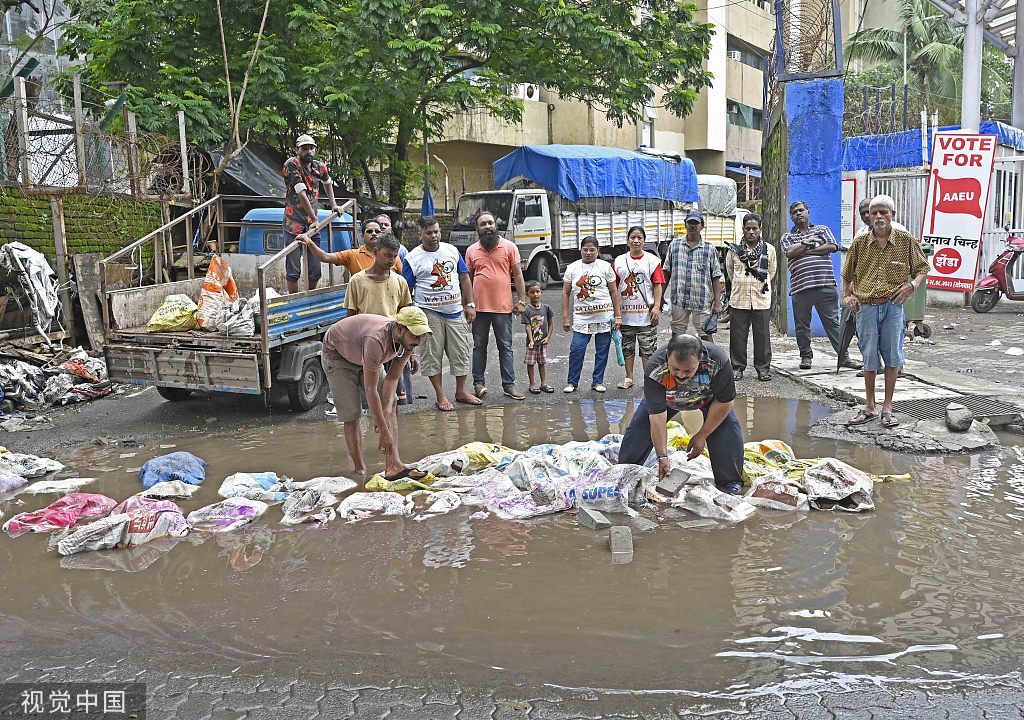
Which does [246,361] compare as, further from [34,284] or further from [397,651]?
[397,651]

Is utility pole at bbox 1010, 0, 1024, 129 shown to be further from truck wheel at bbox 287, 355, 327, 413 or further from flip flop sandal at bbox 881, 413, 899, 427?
truck wheel at bbox 287, 355, 327, 413

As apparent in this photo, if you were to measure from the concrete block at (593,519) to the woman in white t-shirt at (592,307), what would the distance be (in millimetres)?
3815

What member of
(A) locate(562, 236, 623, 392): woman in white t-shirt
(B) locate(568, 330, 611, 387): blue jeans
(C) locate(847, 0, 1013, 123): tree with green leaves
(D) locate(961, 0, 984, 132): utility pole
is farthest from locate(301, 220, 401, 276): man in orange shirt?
(C) locate(847, 0, 1013, 123): tree with green leaves

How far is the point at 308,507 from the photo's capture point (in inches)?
222

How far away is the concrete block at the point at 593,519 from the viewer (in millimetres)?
5152

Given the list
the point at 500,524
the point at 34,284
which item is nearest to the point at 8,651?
the point at 500,524

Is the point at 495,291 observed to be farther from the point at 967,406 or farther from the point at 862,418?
the point at 967,406

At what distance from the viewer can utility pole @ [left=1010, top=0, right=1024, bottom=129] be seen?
1650cm

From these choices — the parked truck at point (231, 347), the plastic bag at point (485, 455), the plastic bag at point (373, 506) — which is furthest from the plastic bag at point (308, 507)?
the parked truck at point (231, 347)

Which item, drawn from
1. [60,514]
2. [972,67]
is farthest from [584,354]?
[972,67]

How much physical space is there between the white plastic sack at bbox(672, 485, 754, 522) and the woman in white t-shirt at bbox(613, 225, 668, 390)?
143 inches

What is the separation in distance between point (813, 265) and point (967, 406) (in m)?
2.62

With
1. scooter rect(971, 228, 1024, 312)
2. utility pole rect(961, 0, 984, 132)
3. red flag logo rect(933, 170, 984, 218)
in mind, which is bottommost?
scooter rect(971, 228, 1024, 312)

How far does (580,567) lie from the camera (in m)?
4.70
